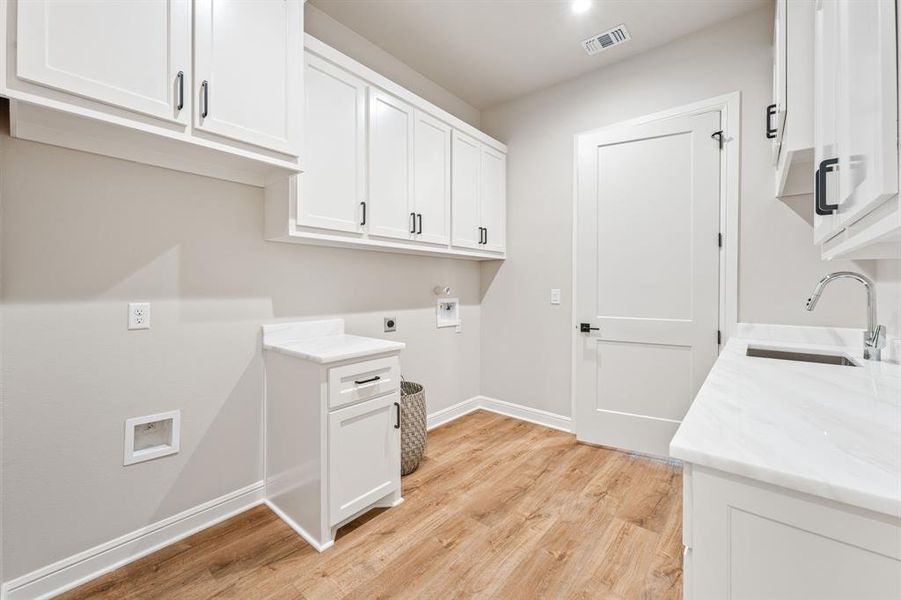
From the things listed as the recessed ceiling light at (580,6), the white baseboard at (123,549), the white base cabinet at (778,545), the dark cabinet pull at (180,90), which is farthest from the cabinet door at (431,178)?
the white base cabinet at (778,545)

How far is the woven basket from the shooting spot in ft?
7.72

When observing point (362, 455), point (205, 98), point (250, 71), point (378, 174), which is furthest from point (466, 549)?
point (250, 71)

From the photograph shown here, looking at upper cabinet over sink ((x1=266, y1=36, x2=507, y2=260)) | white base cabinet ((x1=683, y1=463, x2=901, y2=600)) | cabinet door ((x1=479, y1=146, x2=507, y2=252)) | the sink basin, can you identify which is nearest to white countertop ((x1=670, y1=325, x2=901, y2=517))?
white base cabinet ((x1=683, y1=463, x2=901, y2=600))

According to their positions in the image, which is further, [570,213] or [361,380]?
[570,213]

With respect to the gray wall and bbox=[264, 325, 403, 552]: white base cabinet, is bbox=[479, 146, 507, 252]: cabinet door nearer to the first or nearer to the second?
the gray wall

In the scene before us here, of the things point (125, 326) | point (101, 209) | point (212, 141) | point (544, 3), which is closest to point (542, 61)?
point (544, 3)

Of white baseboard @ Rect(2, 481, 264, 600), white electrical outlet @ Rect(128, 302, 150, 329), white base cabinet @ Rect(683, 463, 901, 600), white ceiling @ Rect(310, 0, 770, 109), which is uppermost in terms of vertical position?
white ceiling @ Rect(310, 0, 770, 109)

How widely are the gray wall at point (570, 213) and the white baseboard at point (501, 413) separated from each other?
65mm

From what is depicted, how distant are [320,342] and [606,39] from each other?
8.80 ft

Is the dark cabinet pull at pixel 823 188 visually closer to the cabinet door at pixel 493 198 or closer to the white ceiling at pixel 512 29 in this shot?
the white ceiling at pixel 512 29

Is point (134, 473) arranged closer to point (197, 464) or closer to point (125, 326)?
point (197, 464)

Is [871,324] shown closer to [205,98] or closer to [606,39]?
[606,39]

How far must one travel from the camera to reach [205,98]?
4.87 ft

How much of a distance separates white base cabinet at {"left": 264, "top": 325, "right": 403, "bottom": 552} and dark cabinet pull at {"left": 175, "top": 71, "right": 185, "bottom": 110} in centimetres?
112
